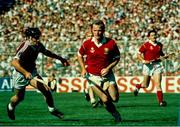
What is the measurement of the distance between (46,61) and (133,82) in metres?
4.79

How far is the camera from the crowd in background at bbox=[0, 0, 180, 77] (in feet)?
115

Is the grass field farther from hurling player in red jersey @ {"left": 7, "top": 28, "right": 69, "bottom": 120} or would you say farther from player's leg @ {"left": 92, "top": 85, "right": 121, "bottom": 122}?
hurling player in red jersey @ {"left": 7, "top": 28, "right": 69, "bottom": 120}

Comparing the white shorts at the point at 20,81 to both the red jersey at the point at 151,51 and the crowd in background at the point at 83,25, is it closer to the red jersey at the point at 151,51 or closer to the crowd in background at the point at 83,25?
the red jersey at the point at 151,51

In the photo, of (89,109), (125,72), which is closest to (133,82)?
(125,72)

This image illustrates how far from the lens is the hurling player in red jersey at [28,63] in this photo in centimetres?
1531

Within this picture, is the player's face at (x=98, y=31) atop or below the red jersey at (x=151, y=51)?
atop

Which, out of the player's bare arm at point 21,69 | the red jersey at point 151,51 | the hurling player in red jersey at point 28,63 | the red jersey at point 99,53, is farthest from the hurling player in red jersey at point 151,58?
the player's bare arm at point 21,69

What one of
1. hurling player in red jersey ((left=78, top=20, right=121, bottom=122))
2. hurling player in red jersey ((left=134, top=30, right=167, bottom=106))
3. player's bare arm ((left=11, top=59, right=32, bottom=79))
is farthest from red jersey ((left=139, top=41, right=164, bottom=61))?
player's bare arm ((left=11, top=59, right=32, bottom=79))

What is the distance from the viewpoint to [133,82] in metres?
35.3

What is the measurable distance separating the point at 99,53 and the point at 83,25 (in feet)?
81.0

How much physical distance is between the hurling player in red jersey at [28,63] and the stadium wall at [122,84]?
57.4ft

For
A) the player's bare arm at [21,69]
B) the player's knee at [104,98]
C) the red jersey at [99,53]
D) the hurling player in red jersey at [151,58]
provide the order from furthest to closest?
the hurling player in red jersey at [151,58] < the red jersey at [99,53] < the player's bare arm at [21,69] < the player's knee at [104,98]

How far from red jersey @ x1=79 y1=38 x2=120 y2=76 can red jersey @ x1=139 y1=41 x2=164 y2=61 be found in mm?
7249

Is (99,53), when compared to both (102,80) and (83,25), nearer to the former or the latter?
(102,80)
